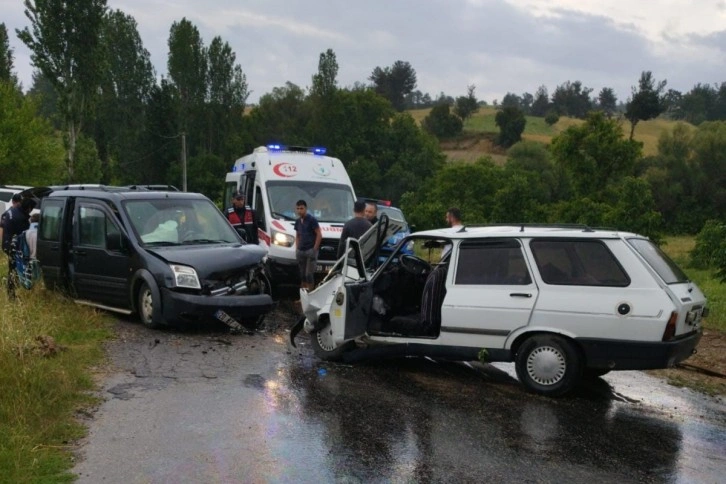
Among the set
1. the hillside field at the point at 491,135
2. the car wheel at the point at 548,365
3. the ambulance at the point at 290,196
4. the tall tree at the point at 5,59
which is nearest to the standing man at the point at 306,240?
the ambulance at the point at 290,196

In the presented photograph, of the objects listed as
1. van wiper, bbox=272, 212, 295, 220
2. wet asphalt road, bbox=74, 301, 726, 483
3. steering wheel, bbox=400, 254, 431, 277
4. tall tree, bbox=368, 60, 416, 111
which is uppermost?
tall tree, bbox=368, 60, 416, 111

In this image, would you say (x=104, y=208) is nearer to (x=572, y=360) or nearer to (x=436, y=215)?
(x=572, y=360)

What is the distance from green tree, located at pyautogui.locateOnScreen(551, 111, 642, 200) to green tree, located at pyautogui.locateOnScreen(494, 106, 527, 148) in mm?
59350

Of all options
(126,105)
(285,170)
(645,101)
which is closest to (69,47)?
(126,105)

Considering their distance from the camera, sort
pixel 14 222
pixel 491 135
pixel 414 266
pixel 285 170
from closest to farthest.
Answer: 1. pixel 414 266
2. pixel 14 222
3. pixel 285 170
4. pixel 491 135

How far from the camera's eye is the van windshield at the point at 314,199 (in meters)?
13.9

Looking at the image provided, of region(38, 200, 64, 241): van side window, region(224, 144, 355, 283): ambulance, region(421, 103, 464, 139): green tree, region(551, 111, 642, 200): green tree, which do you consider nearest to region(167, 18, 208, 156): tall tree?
region(421, 103, 464, 139): green tree

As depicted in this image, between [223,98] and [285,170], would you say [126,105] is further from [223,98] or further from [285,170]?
[285,170]

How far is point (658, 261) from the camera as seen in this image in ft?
22.5

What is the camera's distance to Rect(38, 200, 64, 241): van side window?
1073 cm

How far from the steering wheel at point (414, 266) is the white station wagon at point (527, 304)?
0.6 inches

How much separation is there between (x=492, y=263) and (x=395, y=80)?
134 meters

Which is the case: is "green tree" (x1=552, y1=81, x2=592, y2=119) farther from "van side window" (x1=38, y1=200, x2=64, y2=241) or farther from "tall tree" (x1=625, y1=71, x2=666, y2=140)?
"van side window" (x1=38, y1=200, x2=64, y2=241)

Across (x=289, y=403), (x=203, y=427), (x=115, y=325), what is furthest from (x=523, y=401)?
(x=115, y=325)
